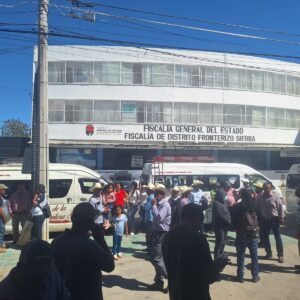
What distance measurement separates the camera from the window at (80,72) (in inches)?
1321

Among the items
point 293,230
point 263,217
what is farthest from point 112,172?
point 263,217

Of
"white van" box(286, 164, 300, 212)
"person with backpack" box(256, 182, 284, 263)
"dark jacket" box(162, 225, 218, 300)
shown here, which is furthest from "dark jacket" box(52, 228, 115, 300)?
"white van" box(286, 164, 300, 212)

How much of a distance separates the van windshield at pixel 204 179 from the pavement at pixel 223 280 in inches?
225

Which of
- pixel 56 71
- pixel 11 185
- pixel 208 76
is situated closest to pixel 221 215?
pixel 11 185

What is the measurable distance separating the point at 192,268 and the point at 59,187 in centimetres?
949

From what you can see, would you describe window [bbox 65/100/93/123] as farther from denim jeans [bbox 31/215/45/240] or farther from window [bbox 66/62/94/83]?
denim jeans [bbox 31/215/45/240]

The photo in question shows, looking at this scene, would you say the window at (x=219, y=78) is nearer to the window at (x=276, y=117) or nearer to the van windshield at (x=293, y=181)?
the window at (x=276, y=117)

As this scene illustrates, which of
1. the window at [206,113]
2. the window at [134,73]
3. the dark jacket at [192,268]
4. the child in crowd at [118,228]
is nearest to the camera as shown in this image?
the dark jacket at [192,268]

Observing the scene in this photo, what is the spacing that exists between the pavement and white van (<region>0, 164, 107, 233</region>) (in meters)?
1.99

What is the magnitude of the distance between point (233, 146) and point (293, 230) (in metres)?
22.6

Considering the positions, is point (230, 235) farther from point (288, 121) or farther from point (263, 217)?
point (288, 121)

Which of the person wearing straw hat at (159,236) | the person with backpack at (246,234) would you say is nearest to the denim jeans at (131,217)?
the person wearing straw hat at (159,236)

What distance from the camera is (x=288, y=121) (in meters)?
38.5

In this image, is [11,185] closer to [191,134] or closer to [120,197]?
[120,197]
